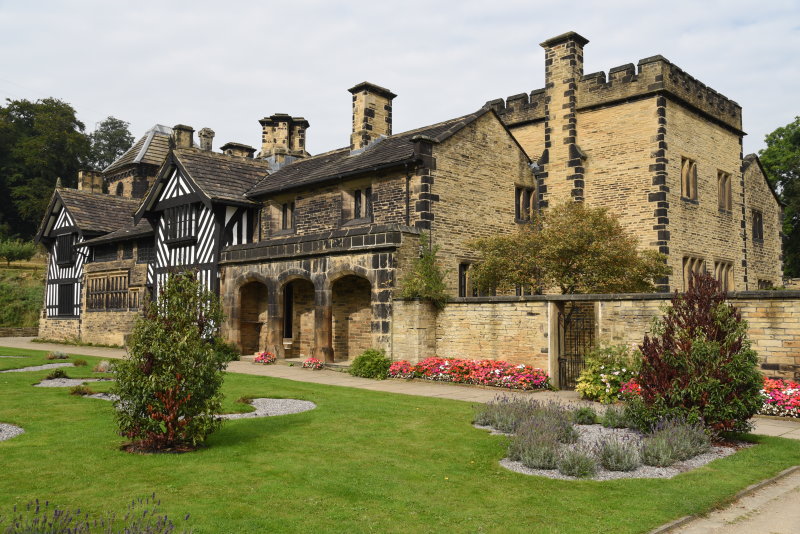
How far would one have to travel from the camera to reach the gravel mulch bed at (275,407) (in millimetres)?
10477

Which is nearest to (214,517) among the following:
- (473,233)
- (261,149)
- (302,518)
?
(302,518)

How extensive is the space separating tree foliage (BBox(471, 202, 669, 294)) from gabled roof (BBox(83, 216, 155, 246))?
1641cm

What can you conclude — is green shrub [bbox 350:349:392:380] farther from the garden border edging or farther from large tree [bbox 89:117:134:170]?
large tree [bbox 89:117:134:170]

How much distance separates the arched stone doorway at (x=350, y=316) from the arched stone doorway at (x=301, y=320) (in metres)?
1.44

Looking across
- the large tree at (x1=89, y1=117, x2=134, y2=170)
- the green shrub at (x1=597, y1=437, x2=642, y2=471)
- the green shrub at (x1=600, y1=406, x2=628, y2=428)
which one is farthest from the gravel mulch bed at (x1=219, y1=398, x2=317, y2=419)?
the large tree at (x1=89, y1=117, x2=134, y2=170)

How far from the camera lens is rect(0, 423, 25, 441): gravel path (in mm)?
8352

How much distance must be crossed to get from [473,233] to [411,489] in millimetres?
14264

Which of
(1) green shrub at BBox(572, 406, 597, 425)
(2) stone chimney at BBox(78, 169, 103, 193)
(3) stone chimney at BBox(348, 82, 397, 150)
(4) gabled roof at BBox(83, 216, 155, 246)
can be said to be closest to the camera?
(1) green shrub at BBox(572, 406, 597, 425)

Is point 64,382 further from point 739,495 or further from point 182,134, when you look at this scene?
point 182,134

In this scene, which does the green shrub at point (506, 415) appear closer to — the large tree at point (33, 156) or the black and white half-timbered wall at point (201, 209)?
the black and white half-timbered wall at point (201, 209)

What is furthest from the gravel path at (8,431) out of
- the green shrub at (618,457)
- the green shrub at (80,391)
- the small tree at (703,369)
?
the small tree at (703,369)

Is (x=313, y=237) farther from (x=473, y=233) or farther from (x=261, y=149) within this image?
(x=261, y=149)

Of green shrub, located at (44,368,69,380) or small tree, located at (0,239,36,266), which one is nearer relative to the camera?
green shrub, located at (44,368,69,380)

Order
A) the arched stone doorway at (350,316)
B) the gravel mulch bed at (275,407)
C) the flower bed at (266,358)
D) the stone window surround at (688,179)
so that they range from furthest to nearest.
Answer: the stone window surround at (688,179)
the flower bed at (266,358)
the arched stone doorway at (350,316)
the gravel mulch bed at (275,407)
